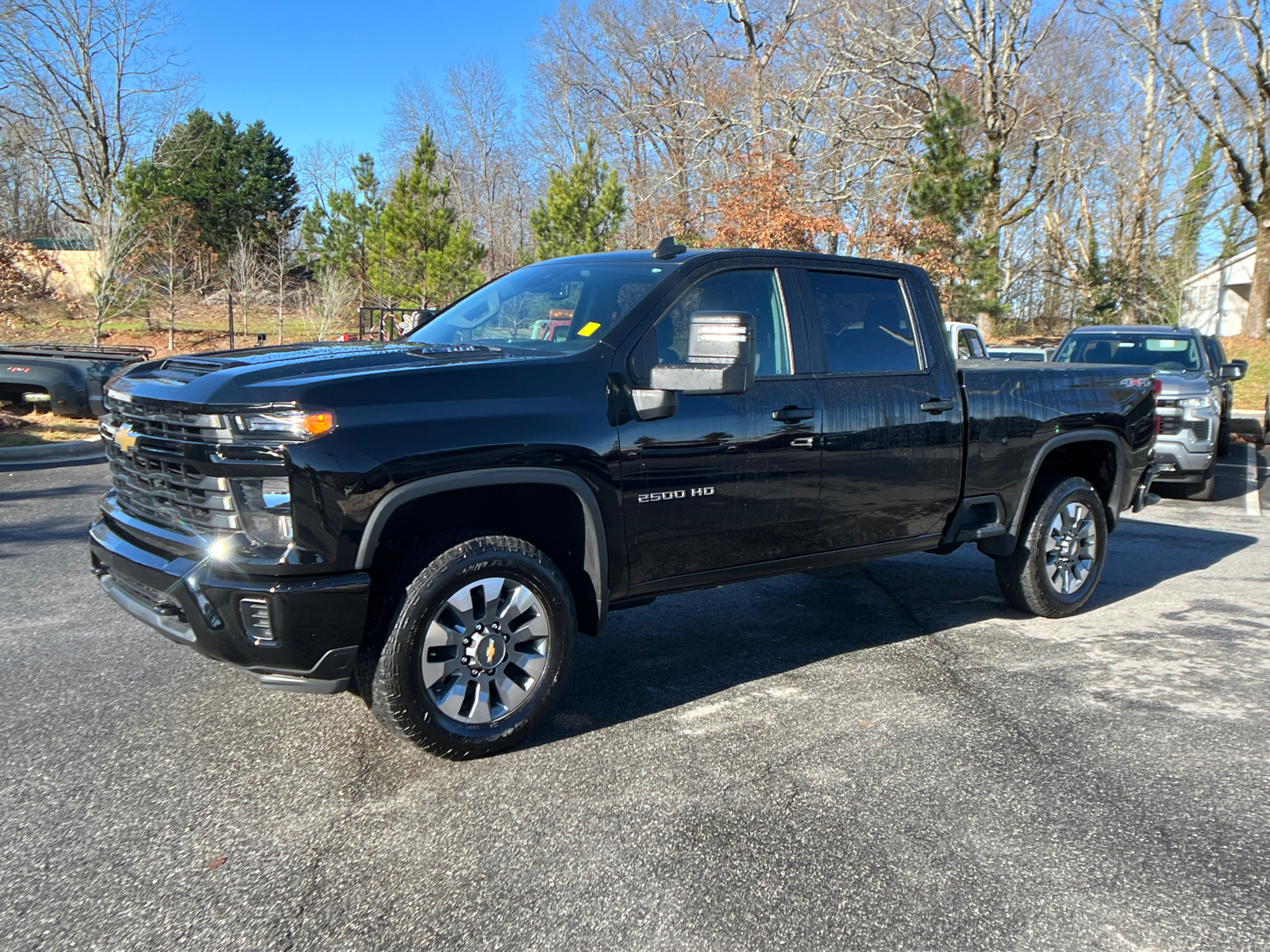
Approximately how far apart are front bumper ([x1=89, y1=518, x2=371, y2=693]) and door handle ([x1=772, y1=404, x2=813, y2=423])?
6.34ft

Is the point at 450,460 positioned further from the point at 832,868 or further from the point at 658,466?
the point at 832,868

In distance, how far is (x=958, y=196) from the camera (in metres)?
22.1

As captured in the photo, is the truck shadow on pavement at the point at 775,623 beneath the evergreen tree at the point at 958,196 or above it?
beneath

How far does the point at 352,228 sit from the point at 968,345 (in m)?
24.0

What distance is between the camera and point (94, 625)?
5.12 m

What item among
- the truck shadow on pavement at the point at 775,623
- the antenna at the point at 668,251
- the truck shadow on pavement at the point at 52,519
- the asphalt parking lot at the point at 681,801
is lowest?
the asphalt parking lot at the point at 681,801

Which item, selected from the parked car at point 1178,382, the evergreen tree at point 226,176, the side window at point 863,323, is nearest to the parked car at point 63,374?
the side window at point 863,323

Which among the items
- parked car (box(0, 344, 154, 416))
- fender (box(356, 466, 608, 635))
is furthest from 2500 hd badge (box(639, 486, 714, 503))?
parked car (box(0, 344, 154, 416))

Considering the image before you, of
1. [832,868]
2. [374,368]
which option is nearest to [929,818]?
[832,868]

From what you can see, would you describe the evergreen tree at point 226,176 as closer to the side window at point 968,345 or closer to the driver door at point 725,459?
the side window at point 968,345

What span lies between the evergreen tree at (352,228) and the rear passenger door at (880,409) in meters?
25.5

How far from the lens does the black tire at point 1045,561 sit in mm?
5594

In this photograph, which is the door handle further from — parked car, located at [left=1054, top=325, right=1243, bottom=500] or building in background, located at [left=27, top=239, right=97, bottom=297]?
building in background, located at [left=27, top=239, right=97, bottom=297]

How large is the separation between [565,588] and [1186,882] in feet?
7.42
